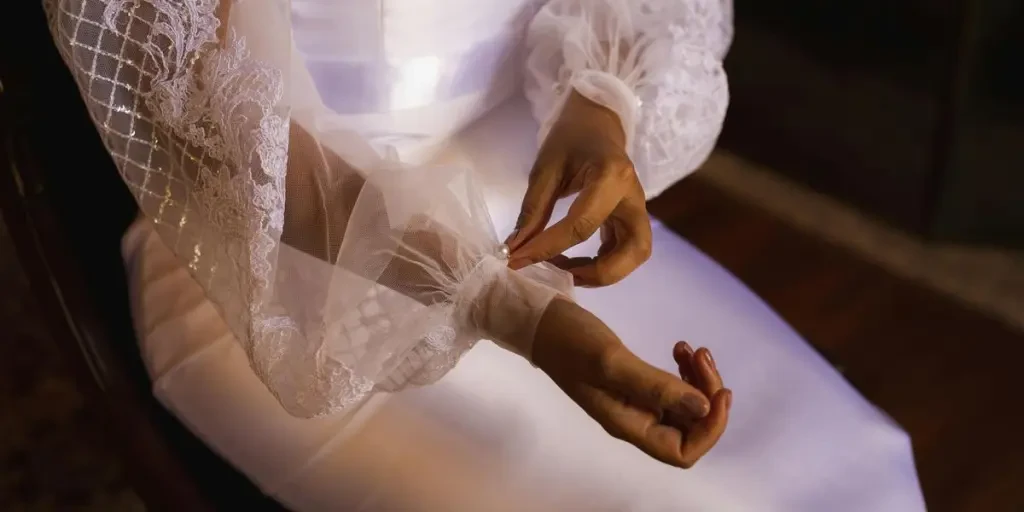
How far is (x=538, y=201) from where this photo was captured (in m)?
0.56

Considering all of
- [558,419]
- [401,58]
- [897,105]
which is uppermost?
[401,58]

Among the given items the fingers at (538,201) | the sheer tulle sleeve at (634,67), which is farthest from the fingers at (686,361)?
the sheer tulle sleeve at (634,67)

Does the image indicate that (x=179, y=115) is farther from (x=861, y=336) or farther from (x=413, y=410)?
(x=861, y=336)

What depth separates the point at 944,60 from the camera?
48.6 inches

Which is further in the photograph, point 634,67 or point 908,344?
point 908,344

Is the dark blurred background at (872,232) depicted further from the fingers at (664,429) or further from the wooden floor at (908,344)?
Answer: the fingers at (664,429)

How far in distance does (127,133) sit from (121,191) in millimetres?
162

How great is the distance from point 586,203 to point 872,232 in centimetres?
106

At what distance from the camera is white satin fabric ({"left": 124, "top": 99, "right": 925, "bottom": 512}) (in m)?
0.58

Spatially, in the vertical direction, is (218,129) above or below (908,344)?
above

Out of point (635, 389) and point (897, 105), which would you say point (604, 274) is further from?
point (897, 105)

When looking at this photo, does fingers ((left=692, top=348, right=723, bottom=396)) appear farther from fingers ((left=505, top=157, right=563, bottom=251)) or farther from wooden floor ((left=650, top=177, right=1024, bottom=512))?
wooden floor ((left=650, top=177, right=1024, bottom=512))

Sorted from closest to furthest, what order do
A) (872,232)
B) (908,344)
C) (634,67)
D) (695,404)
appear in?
(695,404) < (634,67) < (908,344) < (872,232)

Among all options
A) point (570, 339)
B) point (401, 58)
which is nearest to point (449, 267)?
point (570, 339)
